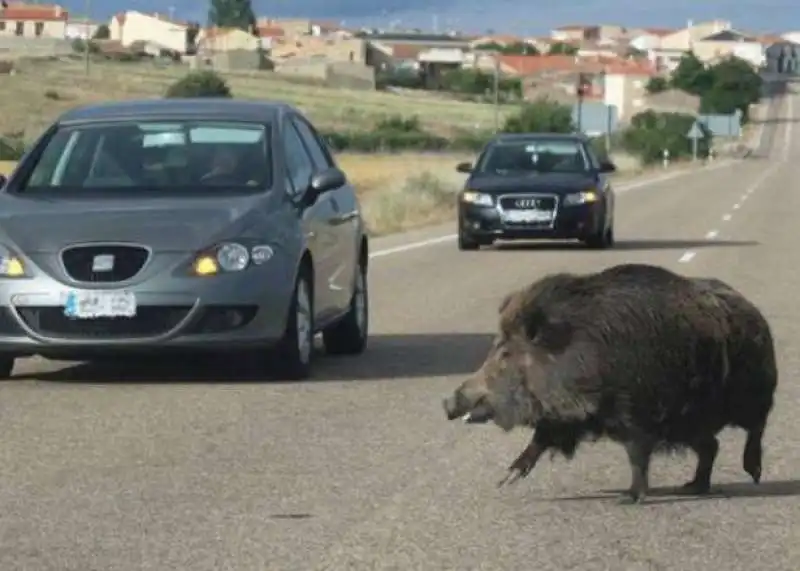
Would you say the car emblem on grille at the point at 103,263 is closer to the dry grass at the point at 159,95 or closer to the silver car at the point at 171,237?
the silver car at the point at 171,237

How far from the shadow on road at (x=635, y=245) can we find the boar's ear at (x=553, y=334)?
19508 millimetres

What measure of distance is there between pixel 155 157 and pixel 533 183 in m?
14.7

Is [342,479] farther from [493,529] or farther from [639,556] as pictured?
[639,556]

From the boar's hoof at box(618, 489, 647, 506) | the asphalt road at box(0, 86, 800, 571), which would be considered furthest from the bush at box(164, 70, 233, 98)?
the boar's hoof at box(618, 489, 647, 506)

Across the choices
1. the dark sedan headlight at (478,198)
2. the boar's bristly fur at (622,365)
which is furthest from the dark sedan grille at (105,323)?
the dark sedan headlight at (478,198)

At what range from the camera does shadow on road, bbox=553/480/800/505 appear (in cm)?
857

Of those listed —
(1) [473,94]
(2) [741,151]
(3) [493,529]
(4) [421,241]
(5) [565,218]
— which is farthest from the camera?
(1) [473,94]

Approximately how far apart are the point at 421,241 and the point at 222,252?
17822 mm

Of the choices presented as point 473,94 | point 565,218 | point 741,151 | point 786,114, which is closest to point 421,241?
point 565,218

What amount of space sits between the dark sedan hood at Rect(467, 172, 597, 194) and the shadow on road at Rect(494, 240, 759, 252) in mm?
816

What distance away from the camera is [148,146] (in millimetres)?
12984

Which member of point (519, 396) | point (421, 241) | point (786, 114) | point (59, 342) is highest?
point (519, 396)

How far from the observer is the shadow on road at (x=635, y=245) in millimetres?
27875

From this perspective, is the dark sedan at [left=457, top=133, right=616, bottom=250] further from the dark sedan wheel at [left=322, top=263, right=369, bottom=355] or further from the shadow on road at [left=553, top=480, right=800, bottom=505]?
the shadow on road at [left=553, top=480, right=800, bottom=505]
